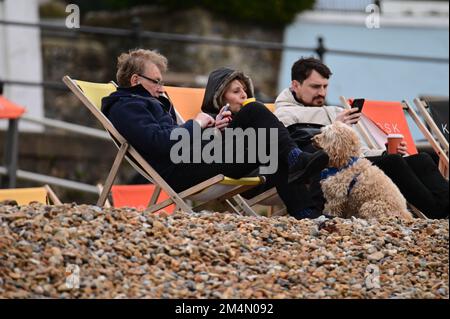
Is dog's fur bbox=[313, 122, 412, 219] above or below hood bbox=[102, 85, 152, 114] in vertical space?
below

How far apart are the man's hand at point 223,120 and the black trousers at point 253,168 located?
0.11 metres

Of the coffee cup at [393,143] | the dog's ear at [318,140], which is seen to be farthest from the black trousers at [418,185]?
the dog's ear at [318,140]

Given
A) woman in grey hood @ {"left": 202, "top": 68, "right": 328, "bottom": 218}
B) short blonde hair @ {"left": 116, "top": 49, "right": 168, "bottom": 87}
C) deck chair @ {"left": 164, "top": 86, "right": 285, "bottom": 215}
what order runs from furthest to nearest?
deck chair @ {"left": 164, "top": 86, "right": 285, "bottom": 215}, short blonde hair @ {"left": 116, "top": 49, "right": 168, "bottom": 87}, woman in grey hood @ {"left": 202, "top": 68, "right": 328, "bottom": 218}

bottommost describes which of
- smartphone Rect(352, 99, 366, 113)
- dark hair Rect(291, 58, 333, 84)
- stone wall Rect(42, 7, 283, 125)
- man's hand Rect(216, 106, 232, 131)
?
man's hand Rect(216, 106, 232, 131)

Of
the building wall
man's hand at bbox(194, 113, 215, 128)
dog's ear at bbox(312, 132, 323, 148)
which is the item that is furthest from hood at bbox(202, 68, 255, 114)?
the building wall

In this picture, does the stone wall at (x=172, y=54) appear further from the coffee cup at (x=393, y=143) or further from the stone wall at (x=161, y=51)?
the coffee cup at (x=393, y=143)

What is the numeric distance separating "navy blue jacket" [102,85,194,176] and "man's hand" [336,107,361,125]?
99 centimetres

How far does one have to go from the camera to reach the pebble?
5.36 meters

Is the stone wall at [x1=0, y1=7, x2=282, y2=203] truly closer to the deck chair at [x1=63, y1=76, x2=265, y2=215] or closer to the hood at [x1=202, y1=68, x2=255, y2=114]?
the hood at [x1=202, y1=68, x2=255, y2=114]

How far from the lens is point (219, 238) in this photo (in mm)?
5992

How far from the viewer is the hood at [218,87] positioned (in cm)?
774

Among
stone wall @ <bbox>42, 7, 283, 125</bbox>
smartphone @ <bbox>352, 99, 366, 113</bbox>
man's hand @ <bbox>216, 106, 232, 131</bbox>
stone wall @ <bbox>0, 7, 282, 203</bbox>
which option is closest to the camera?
man's hand @ <bbox>216, 106, 232, 131</bbox>

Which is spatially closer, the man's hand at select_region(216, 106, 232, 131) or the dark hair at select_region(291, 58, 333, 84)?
the man's hand at select_region(216, 106, 232, 131)

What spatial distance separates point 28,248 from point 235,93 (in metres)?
2.54
